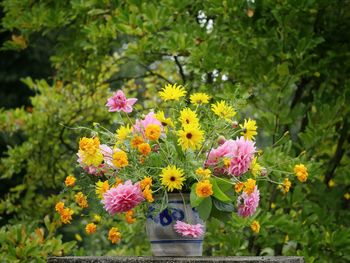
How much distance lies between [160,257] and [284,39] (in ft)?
5.23

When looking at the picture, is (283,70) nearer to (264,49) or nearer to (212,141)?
(264,49)

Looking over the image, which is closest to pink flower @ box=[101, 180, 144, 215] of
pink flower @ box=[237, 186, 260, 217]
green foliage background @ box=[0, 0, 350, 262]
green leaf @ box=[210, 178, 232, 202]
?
green leaf @ box=[210, 178, 232, 202]

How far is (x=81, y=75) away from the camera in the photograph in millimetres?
4480

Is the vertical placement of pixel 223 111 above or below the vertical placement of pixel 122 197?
above

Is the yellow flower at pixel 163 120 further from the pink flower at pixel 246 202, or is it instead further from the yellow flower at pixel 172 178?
the pink flower at pixel 246 202

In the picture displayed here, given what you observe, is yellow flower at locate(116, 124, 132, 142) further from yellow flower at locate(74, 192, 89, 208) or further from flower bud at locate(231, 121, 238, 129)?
flower bud at locate(231, 121, 238, 129)

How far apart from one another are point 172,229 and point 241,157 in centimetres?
32

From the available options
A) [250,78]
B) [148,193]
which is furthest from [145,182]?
[250,78]

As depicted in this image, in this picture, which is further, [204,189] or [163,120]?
[163,120]

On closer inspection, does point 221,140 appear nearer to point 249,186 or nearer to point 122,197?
point 249,186

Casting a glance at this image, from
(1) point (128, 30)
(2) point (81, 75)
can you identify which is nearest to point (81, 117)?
(2) point (81, 75)

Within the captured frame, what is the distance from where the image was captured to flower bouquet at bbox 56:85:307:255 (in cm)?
206

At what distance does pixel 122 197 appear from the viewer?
206 centimetres

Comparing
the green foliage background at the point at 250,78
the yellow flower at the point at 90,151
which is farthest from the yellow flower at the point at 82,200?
→ the green foliage background at the point at 250,78
